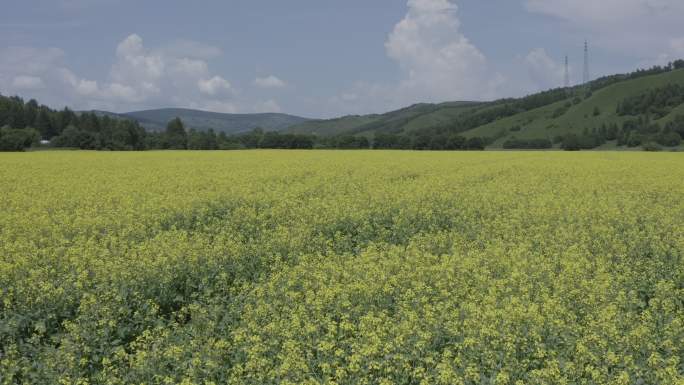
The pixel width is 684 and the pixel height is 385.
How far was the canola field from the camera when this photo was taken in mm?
5672

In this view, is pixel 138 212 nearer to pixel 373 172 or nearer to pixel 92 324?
pixel 92 324

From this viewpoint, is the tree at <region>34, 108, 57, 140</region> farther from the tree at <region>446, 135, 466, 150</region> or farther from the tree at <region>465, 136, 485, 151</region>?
the tree at <region>465, 136, 485, 151</region>

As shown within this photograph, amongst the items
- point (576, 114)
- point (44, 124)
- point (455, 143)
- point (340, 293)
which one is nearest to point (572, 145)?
point (455, 143)

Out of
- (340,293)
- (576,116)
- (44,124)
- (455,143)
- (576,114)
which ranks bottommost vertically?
(340,293)

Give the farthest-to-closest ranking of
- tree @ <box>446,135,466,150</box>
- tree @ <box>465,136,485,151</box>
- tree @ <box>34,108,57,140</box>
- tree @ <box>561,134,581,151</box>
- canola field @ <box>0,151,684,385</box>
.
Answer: tree @ <box>34,108,57,140</box> < tree @ <box>561,134,581,151</box> < tree @ <box>465,136,485,151</box> < tree @ <box>446,135,466,150</box> < canola field @ <box>0,151,684,385</box>

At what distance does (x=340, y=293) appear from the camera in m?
7.68

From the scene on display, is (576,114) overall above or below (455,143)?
above

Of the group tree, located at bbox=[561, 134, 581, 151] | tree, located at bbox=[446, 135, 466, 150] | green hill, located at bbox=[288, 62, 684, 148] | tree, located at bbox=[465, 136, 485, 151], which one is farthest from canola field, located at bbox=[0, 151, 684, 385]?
green hill, located at bbox=[288, 62, 684, 148]

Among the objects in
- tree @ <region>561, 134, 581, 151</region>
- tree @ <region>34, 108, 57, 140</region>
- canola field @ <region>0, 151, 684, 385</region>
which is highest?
tree @ <region>34, 108, 57, 140</region>

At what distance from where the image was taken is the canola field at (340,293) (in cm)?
567

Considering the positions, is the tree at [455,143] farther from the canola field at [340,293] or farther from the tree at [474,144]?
the canola field at [340,293]

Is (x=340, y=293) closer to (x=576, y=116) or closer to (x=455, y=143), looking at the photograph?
(x=455, y=143)

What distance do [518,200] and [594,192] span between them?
469cm

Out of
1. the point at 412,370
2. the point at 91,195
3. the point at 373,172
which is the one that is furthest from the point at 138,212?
the point at 373,172
